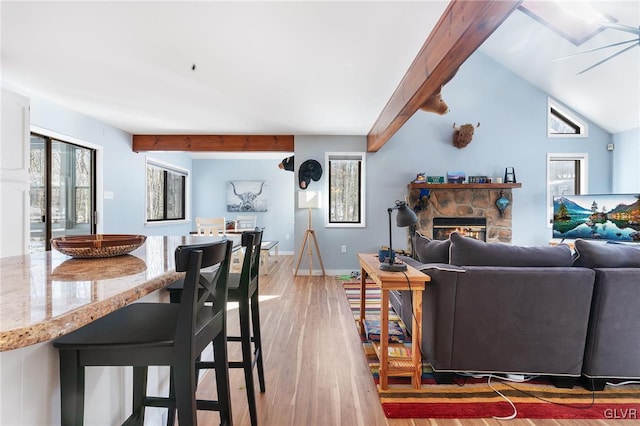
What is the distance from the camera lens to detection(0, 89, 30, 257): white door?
2750 millimetres

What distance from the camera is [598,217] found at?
16.1ft

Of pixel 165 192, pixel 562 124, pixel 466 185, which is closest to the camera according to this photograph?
pixel 466 185

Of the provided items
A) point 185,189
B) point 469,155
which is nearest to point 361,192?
point 469,155

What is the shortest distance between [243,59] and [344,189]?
3.14 m

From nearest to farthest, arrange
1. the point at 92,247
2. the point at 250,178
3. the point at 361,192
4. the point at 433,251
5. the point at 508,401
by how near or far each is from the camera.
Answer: the point at 92,247
the point at 508,401
the point at 433,251
the point at 361,192
the point at 250,178

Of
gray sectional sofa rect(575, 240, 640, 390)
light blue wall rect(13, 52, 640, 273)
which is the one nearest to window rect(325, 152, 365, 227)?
light blue wall rect(13, 52, 640, 273)

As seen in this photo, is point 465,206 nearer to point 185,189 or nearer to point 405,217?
point 405,217

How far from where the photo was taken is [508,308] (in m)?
1.91

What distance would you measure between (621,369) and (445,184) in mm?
3633

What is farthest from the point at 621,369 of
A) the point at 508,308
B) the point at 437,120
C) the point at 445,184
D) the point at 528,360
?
the point at 437,120

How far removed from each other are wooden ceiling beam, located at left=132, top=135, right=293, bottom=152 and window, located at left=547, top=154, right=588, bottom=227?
4527mm

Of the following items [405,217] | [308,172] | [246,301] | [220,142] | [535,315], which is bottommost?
[535,315]

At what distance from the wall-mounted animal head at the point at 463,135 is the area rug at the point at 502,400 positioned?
409 cm

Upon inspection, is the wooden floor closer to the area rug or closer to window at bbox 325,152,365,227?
the area rug
